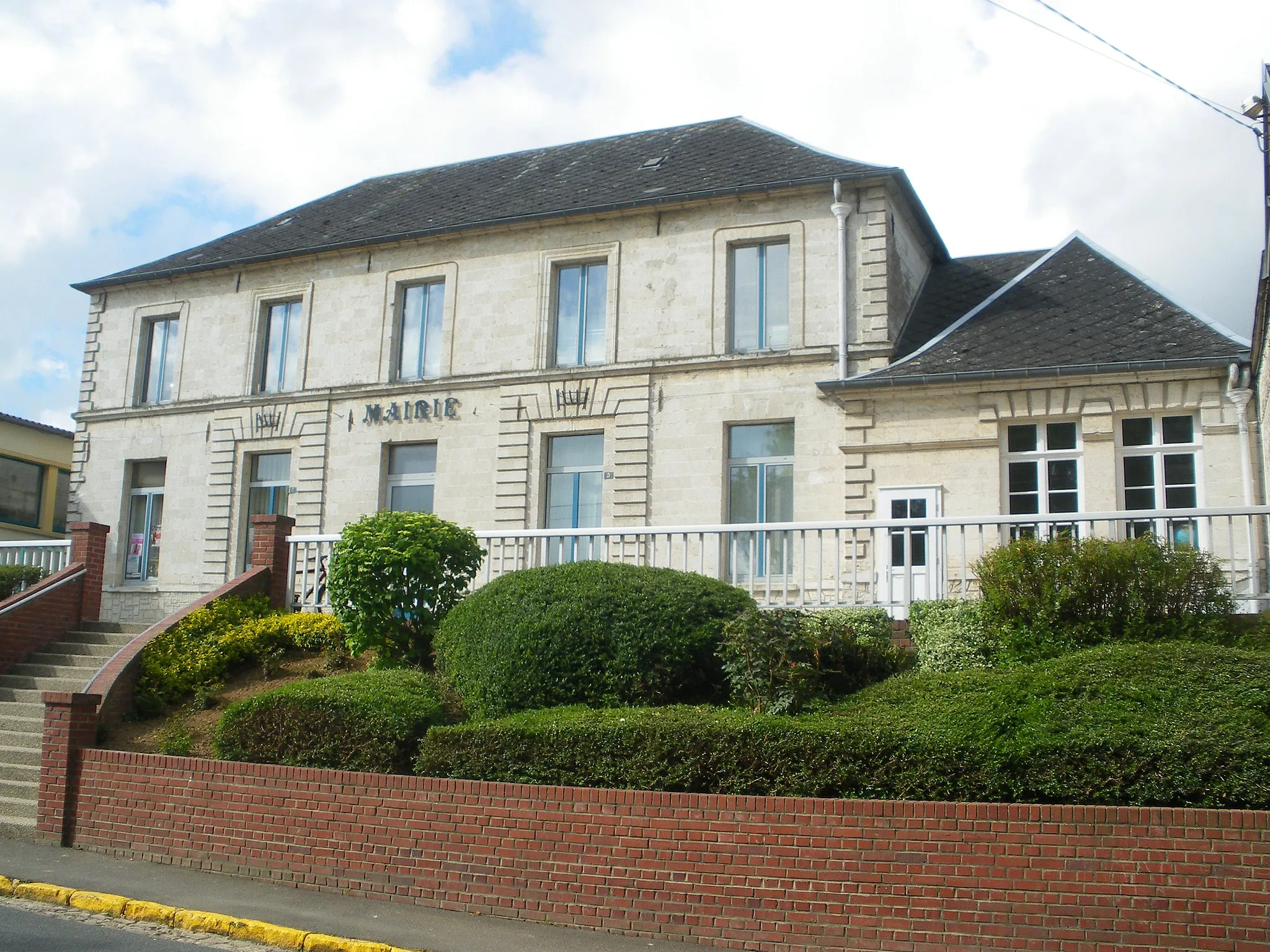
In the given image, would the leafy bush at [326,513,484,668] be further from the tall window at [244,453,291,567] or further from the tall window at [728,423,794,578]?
the tall window at [244,453,291,567]

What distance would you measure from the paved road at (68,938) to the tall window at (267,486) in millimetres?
14264

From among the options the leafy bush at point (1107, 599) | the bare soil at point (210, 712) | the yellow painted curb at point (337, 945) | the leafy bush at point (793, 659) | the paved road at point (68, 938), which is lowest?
the paved road at point (68, 938)

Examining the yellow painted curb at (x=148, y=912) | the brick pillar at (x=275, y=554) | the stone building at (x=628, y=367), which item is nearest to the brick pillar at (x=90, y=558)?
the brick pillar at (x=275, y=554)

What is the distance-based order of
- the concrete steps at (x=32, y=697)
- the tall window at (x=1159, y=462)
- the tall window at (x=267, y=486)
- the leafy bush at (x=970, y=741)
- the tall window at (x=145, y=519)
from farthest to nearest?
the tall window at (x=145, y=519), the tall window at (x=267, y=486), the tall window at (x=1159, y=462), the concrete steps at (x=32, y=697), the leafy bush at (x=970, y=741)

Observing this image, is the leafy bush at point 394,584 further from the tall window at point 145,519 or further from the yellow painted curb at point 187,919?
the tall window at point 145,519

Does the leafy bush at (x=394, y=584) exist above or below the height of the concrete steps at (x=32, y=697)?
above

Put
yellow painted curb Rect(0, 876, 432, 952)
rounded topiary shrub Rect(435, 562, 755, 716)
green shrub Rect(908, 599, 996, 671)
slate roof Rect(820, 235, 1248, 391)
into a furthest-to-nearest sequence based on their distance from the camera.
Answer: slate roof Rect(820, 235, 1248, 391) < green shrub Rect(908, 599, 996, 671) < rounded topiary shrub Rect(435, 562, 755, 716) < yellow painted curb Rect(0, 876, 432, 952)

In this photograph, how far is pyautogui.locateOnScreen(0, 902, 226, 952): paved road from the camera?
7.96 metres

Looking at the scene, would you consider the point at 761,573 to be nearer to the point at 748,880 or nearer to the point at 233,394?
the point at 748,880

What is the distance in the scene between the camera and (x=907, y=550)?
1191 centimetres

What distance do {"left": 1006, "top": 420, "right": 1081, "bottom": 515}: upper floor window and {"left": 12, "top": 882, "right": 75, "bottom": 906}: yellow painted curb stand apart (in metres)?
12.5

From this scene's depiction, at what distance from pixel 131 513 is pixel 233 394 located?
11.8 feet

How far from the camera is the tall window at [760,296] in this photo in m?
19.1

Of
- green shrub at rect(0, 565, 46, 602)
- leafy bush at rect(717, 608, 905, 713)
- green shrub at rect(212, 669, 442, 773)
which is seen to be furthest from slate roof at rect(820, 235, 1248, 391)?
green shrub at rect(0, 565, 46, 602)
